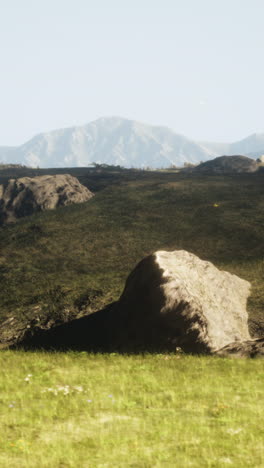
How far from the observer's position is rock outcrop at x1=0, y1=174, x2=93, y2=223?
33.8 meters

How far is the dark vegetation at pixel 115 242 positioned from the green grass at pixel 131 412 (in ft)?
17.1

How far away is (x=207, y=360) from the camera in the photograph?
12.0 meters

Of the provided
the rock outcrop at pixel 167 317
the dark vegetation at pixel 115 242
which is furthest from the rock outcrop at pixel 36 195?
the rock outcrop at pixel 167 317

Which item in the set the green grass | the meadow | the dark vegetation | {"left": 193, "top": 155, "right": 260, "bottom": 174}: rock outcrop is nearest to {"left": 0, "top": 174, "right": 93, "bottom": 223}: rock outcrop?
the dark vegetation

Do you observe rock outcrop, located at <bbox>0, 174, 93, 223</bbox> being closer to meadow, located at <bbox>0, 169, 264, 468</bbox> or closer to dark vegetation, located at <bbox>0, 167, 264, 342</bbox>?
dark vegetation, located at <bbox>0, 167, 264, 342</bbox>

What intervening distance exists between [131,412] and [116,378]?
84.2 inches

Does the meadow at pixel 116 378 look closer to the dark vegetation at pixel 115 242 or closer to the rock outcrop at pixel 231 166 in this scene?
the dark vegetation at pixel 115 242

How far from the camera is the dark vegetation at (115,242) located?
1841 centimetres

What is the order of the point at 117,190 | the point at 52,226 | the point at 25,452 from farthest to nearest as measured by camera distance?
the point at 117,190 → the point at 52,226 → the point at 25,452

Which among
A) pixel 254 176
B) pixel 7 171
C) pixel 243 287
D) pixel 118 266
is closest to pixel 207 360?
pixel 243 287

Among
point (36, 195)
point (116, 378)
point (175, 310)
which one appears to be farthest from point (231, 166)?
point (116, 378)

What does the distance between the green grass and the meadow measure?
0.02 metres

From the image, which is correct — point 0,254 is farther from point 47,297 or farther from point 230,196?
point 230,196

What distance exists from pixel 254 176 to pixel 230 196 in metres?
9.63
